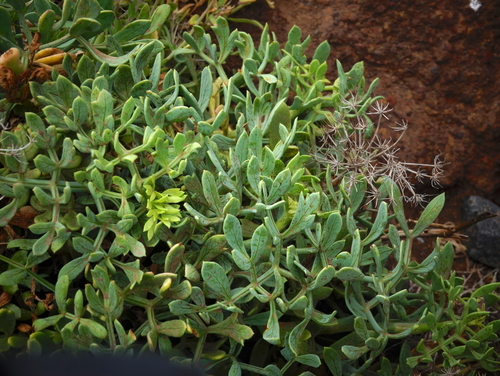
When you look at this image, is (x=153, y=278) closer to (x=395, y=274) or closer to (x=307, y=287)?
(x=307, y=287)

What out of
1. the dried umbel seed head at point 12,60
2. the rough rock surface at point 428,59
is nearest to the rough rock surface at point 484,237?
the rough rock surface at point 428,59

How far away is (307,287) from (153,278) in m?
0.35

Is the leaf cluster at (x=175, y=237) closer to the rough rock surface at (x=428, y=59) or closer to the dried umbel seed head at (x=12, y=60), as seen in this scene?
the dried umbel seed head at (x=12, y=60)

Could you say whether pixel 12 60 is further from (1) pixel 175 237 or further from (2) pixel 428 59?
(2) pixel 428 59

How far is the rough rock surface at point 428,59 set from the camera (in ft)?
7.07

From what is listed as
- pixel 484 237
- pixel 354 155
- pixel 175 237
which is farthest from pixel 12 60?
pixel 484 237

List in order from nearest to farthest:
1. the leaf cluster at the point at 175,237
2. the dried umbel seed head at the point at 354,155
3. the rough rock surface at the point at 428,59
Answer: the leaf cluster at the point at 175,237 < the dried umbel seed head at the point at 354,155 < the rough rock surface at the point at 428,59

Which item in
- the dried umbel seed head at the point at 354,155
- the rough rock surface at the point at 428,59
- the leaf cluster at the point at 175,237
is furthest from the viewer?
the rough rock surface at the point at 428,59

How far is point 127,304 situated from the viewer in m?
1.26

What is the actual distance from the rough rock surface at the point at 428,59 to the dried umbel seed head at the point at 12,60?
1.04m

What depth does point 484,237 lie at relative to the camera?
2.22 m

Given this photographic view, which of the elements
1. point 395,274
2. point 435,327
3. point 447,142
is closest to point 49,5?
point 395,274

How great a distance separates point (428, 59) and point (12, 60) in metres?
1.60

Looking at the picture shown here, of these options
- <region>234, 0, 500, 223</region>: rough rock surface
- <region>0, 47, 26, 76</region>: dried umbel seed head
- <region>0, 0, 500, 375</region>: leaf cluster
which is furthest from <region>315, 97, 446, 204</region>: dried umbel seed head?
<region>0, 47, 26, 76</region>: dried umbel seed head
